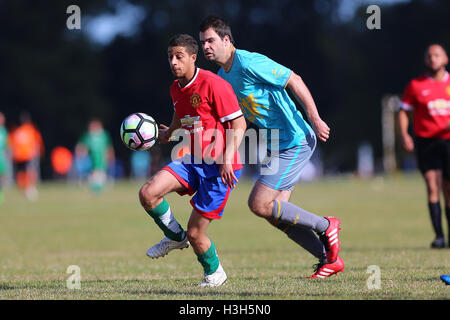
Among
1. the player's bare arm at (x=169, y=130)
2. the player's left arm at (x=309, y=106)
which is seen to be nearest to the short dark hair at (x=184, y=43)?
the player's bare arm at (x=169, y=130)

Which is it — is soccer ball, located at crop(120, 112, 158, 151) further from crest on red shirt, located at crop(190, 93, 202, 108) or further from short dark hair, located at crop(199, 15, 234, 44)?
short dark hair, located at crop(199, 15, 234, 44)

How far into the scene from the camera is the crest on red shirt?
6105 mm

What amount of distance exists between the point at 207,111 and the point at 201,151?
32 centimetres

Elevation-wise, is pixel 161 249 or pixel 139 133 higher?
pixel 139 133

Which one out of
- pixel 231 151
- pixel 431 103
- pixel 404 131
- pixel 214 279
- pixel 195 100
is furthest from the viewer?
pixel 404 131

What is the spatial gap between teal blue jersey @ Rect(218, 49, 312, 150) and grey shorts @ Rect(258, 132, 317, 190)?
63 mm

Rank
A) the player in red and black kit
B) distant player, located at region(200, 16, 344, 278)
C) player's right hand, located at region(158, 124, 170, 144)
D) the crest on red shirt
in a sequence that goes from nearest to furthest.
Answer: the crest on red shirt → distant player, located at region(200, 16, 344, 278) → player's right hand, located at region(158, 124, 170, 144) → the player in red and black kit

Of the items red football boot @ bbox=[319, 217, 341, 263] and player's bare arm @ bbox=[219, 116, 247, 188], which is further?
red football boot @ bbox=[319, 217, 341, 263]

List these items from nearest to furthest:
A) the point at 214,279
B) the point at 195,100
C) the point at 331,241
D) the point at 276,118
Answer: the point at 195,100 → the point at 214,279 → the point at 276,118 → the point at 331,241

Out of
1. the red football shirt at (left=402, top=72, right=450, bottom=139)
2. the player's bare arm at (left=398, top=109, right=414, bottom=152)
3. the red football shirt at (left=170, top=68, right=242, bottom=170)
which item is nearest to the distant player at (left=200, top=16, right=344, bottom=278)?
the red football shirt at (left=170, top=68, right=242, bottom=170)

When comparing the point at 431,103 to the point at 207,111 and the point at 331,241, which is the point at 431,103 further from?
the point at 207,111

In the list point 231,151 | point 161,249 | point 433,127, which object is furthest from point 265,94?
point 433,127

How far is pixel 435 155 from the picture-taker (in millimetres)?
9727

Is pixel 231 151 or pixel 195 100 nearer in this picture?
pixel 231 151
